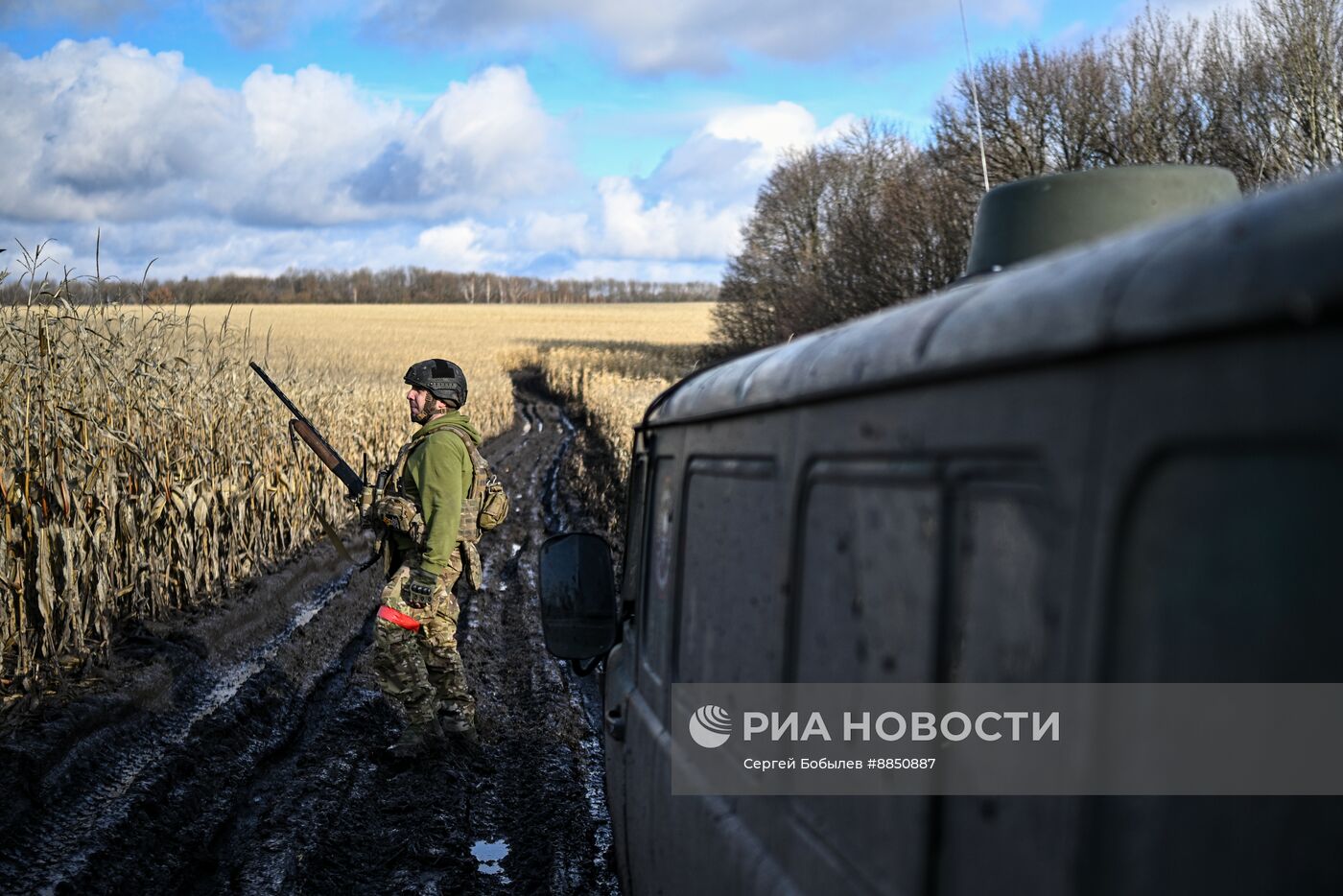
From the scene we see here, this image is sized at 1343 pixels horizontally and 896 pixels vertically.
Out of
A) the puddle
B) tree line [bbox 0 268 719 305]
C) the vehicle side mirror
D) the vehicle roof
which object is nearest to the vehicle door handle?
the vehicle side mirror

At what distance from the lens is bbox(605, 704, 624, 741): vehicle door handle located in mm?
3176

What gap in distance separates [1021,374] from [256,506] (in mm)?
10353

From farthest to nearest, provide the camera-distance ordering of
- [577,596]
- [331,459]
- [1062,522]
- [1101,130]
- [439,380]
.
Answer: [1101,130] → [331,459] → [439,380] → [577,596] → [1062,522]

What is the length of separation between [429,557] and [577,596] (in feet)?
8.62

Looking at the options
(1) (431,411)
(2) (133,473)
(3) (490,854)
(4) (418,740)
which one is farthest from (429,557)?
(2) (133,473)

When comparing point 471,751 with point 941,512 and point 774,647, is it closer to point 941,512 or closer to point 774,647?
point 774,647

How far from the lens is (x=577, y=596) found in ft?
11.0

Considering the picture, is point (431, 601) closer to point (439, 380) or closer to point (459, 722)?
point (459, 722)

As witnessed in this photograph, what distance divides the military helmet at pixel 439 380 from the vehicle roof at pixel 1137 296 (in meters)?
4.70

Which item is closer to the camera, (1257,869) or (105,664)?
(1257,869)

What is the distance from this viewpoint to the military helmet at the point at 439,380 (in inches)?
238

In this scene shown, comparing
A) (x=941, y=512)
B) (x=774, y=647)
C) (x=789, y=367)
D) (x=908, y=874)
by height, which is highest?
(x=789, y=367)

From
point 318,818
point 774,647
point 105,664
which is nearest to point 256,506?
point 105,664

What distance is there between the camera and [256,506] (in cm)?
1059
